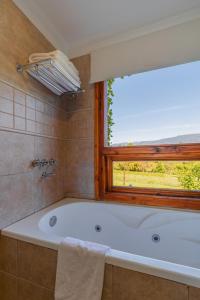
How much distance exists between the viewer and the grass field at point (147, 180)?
5.71ft

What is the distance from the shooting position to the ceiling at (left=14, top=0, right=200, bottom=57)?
1.48 meters

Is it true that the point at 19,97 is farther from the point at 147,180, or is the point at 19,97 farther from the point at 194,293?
the point at 194,293

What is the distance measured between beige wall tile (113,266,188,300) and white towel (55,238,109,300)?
0.08 meters

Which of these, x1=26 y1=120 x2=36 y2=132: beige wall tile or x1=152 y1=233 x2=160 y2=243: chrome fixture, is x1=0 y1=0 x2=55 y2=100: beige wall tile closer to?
x1=26 y1=120 x2=36 y2=132: beige wall tile

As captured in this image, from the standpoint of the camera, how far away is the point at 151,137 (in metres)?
1.78

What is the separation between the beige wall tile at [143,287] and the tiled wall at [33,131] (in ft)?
2.81

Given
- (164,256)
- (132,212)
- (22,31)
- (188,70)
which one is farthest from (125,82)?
(164,256)

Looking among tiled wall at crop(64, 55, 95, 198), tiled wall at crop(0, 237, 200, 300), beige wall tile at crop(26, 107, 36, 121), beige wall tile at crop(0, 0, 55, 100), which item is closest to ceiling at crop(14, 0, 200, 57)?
beige wall tile at crop(0, 0, 55, 100)

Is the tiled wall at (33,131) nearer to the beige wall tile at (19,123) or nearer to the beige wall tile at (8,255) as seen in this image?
the beige wall tile at (19,123)

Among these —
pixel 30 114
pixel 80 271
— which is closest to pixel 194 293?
pixel 80 271

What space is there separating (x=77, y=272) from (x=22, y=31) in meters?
1.78

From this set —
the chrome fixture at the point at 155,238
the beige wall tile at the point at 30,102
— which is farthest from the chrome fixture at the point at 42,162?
the chrome fixture at the point at 155,238

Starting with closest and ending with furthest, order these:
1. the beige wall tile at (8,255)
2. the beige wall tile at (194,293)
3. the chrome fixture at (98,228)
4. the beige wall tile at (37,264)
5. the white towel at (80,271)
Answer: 1. the beige wall tile at (194,293)
2. the white towel at (80,271)
3. the beige wall tile at (37,264)
4. the beige wall tile at (8,255)
5. the chrome fixture at (98,228)

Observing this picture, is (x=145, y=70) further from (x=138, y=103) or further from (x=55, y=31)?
(x=55, y=31)
